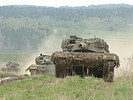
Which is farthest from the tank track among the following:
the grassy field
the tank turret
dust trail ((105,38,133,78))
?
the grassy field

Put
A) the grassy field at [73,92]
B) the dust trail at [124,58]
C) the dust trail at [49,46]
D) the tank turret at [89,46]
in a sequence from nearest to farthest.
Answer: the grassy field at [73,92] < the dust trail at [124,58] < the tank turret at [89,46] < the dust trail at [49,46]

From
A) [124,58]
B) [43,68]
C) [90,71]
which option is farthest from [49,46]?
[124,58]

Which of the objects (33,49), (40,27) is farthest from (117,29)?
(33,49)

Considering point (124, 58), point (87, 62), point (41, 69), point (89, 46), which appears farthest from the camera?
point (41, 69)

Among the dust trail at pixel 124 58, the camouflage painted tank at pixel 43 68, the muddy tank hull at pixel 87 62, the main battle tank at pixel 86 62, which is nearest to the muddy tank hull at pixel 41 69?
the camouflage painted tank at pixel 43 68

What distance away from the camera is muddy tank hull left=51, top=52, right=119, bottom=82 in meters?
16.8

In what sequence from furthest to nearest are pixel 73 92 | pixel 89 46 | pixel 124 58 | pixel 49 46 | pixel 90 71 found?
1. pixel 49 46
2. pixel 89 46
3. pixel 90 71
4. pixel 124 58
5. pixel 73 92

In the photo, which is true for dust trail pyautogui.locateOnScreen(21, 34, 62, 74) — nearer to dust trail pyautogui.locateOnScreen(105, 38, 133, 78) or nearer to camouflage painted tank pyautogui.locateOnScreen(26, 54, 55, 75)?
dust trail pyautogui.locateOnScreen(105, 38, 133, 78)

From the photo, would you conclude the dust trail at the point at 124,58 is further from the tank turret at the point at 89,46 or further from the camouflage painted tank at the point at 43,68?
the camouflage painted tank at the point at 43,68

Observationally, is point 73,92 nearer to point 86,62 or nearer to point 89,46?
point 86,62

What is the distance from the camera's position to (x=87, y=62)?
56.2 ft

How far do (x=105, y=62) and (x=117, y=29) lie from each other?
16924 centimetres

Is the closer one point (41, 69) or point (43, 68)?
point (41, 69)

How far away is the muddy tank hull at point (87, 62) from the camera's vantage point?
16844 millimetres
